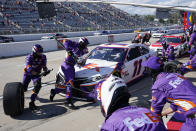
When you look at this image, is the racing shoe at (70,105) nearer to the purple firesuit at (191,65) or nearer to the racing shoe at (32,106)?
the racing shoe at (32,106)

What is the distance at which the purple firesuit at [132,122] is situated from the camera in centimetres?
152

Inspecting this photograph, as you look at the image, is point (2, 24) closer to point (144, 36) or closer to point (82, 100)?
point (144, 36)

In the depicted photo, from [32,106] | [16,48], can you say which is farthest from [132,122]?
[16,48]

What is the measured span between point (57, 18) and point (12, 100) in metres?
38.9

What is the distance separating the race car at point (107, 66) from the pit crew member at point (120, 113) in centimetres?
352

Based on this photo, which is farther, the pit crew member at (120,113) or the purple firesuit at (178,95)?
the purple firesuit at (178,95)

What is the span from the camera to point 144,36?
13.4m

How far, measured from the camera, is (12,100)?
4.59 metres

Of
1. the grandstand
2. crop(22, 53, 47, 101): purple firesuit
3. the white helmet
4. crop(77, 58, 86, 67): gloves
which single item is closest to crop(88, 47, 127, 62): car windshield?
crop(77, 58, 86, 67): gloves

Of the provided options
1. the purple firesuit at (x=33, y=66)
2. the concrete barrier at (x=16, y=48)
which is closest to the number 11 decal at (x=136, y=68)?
the purple firesuit at (x=33, y=66)

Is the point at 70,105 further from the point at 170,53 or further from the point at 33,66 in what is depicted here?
the point at 170,53

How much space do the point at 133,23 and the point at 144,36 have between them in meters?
51.1

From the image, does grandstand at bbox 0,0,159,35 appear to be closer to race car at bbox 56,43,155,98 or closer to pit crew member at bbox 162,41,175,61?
pit crew member at bbox 162,41,175,61

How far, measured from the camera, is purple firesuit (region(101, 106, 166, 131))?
→ 1.52 metres
